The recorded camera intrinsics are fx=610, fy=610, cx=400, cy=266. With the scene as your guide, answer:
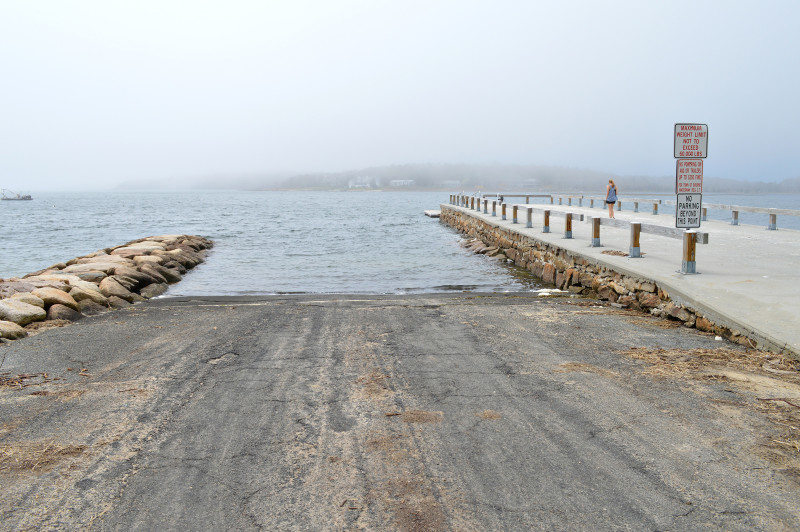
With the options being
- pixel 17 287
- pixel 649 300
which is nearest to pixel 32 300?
pixel 17 287

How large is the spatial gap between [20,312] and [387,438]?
7.03 meters

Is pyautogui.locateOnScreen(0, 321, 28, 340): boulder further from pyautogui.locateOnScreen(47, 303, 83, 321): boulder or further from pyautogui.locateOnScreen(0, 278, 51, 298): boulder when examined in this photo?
pyautogui.locateOnScreen(0, 278, 51, 298): boulder

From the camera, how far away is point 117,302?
1170 centimetres

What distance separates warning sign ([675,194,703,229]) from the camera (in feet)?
34.9

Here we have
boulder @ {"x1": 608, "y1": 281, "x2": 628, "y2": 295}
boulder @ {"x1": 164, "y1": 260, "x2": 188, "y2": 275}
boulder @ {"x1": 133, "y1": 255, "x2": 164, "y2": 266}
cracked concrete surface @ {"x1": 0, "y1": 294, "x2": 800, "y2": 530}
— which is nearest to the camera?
cracked concrete surface @ {"x1": 0, "y1": 294, "x2": 800, "y2": 530}

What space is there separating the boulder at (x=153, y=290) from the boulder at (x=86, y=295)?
2.49 m

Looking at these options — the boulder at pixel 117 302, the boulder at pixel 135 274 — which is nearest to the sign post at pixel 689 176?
the boulder at pixel 117 302

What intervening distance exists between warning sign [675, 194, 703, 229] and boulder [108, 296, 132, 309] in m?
10.3

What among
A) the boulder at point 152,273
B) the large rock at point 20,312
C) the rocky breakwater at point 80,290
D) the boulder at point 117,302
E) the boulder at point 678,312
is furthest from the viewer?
the boulder at point 152,273

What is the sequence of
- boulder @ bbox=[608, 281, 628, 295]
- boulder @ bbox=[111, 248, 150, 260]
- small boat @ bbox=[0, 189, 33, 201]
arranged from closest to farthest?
1. boulder @ bbox=[608, 281, 628, 295]
2. boulder @ bbox=[111, 248, 150, 260]
3. small boat @ bbox=[0, 189, 33, 201]

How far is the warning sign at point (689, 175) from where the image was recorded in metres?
10.3

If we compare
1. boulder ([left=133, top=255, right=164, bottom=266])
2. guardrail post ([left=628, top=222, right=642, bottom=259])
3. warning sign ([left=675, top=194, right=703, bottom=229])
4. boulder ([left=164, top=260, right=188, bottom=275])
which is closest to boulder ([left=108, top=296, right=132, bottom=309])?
boulder ([left=133, top=255, right=164, bottom=266])

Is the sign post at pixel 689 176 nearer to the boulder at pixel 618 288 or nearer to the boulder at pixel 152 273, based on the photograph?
the boulder at pixel 618 288

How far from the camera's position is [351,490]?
11.5ft
